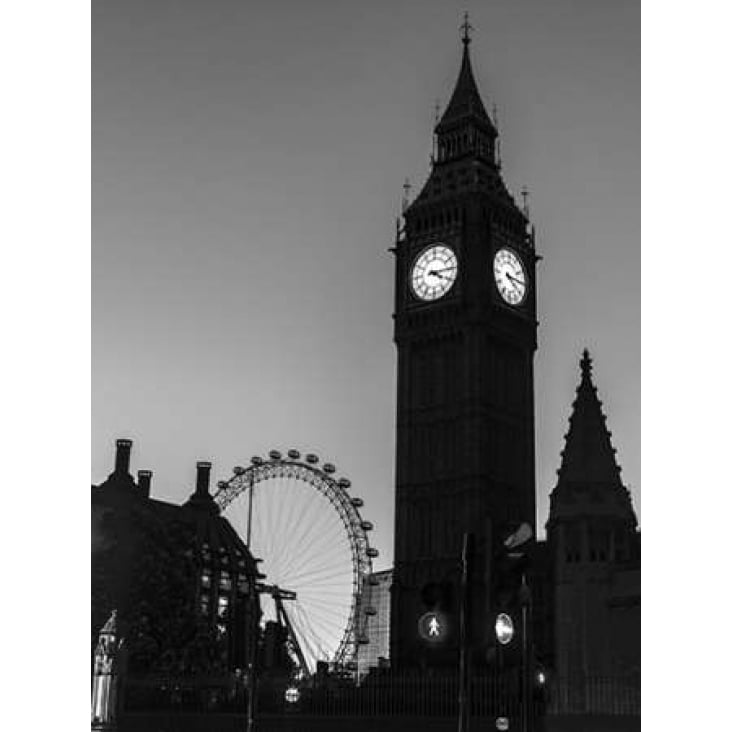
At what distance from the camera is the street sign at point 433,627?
4.03 metres

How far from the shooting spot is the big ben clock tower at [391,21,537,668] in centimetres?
2134

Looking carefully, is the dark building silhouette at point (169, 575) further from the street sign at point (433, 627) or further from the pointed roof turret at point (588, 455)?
the street sign at point (433, 627)

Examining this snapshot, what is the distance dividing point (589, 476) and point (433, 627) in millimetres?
16106

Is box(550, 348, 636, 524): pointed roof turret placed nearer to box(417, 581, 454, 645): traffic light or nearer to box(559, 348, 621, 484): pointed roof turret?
box(559, 348, 621, 484): pointed roof turret

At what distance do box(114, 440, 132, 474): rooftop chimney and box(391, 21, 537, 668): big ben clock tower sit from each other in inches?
333

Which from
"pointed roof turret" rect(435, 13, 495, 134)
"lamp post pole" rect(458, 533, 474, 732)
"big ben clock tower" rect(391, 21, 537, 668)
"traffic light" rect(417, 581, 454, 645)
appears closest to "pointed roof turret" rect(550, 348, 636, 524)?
"big ben clock tower" rect(391, 21, 537, 668)

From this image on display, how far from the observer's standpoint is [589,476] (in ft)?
64.9
